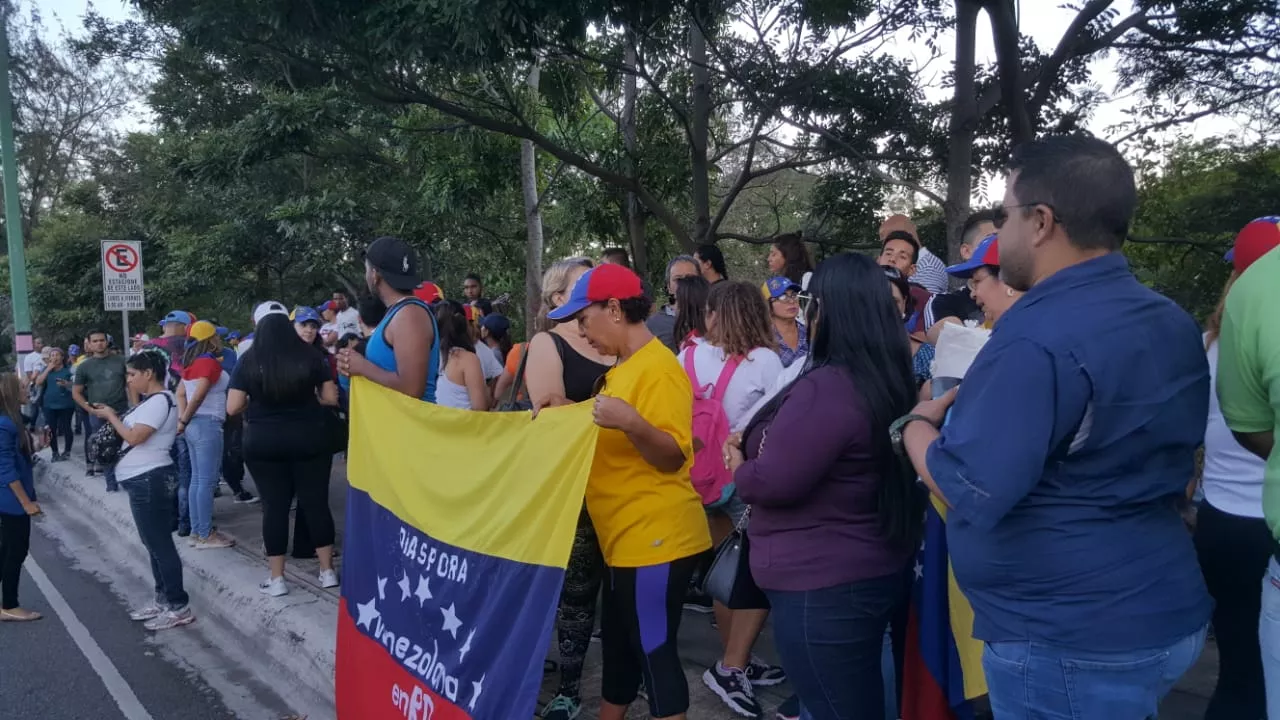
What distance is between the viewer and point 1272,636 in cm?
185

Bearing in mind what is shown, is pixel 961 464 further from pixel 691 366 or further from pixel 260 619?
pixel 260 619

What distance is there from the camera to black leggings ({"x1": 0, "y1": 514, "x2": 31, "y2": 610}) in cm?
602

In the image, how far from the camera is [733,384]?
170 inches

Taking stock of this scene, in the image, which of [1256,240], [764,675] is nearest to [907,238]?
[764,675]

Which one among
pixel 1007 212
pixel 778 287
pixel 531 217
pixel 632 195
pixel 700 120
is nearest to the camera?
pixel 1007 212

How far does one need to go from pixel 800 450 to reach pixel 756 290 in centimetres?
209

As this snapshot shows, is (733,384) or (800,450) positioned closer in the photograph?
(800,450)

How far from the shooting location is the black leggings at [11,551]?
6020 mm

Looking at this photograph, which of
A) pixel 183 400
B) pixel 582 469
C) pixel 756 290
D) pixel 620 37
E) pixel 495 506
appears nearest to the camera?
pixel 582 469

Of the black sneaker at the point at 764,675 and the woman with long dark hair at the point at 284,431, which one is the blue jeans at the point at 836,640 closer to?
the black sneaker at the point at 764,675

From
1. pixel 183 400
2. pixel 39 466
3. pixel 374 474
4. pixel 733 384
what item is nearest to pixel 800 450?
pixel 733 384

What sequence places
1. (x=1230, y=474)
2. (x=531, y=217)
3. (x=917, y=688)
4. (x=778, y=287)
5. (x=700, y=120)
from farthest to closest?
(x=531, y=217) → (x=700, y=120) → (x=778, y=287) → (x=917, y=688) → (x=1230, y=474)

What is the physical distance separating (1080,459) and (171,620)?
5.93 meters

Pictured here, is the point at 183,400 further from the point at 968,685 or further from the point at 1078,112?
the point at 1078,112
